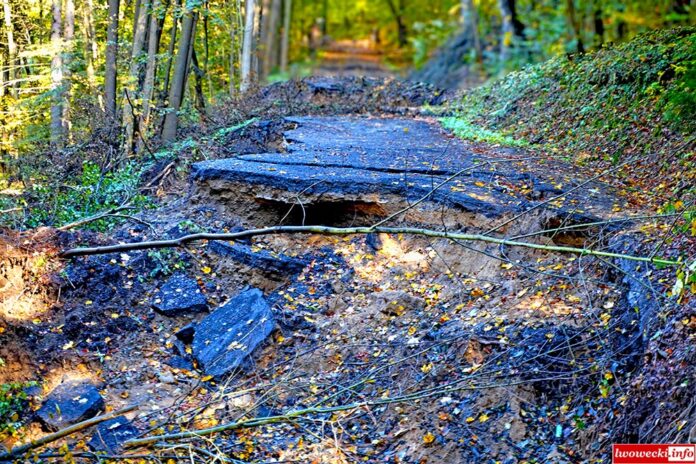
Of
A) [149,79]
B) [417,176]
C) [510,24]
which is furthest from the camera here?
[510,24]

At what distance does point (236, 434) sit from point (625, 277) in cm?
409

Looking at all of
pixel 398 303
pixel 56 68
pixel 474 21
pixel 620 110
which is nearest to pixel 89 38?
pixel 56 68

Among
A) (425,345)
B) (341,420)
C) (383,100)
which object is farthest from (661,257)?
(383,100)

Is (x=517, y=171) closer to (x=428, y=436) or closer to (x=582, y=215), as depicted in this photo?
(x=582, y=215)

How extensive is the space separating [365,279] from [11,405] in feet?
14.0

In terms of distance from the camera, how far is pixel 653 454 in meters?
4.79

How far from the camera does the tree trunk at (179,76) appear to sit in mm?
13789

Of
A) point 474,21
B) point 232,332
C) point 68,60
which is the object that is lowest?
point 232,332

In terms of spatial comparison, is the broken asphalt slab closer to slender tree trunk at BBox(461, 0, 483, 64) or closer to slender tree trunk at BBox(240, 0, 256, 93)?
slender tree trunk at BBox(240, 0, 256, 93)

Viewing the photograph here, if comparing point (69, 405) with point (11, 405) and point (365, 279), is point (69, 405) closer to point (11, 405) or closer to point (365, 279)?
point (11, 405)

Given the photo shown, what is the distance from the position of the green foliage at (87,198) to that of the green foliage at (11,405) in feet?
11.0

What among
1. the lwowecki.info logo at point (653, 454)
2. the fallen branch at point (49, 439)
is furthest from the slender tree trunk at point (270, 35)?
A: the lwowecki.info logo at point (653, 454)

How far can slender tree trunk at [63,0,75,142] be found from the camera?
16.2 meters

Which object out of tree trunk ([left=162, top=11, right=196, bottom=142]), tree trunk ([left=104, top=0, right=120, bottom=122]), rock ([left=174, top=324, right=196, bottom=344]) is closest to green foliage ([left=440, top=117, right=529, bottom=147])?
tree trunk ([left=162, top=11, right=196, bottom=142])
